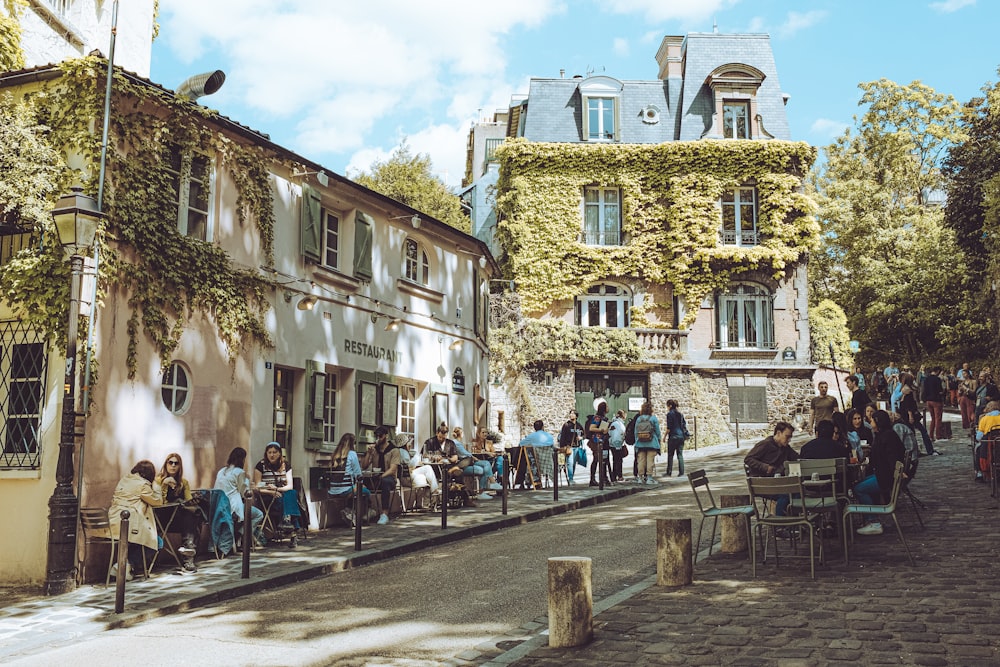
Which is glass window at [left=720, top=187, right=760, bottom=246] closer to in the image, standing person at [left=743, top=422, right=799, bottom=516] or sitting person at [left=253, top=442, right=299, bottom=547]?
standing person at [left=743, top=422, right=799, bottom=516]

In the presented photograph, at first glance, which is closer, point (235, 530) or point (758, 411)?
point (235, 530)

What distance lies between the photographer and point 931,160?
40031 mm

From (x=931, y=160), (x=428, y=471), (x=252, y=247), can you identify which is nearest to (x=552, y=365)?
(x=428, y=471)

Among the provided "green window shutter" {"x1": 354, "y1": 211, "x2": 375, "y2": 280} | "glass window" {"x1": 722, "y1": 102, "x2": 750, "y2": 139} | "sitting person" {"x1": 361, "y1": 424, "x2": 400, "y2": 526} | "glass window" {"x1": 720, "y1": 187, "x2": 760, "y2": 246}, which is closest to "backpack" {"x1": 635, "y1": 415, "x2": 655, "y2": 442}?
"sitting person" {"x1": 361, "y1": 424, "x2": 400, "y2": 526}

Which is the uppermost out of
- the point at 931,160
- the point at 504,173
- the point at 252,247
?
the point at 931,160

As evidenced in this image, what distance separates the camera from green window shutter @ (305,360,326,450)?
1532 cm

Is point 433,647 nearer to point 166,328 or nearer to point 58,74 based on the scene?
point 166,328

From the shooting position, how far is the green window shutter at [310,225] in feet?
51.7

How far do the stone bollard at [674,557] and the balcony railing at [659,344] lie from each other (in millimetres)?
21027

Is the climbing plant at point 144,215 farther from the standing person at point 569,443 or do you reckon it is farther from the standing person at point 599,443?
the standing person at point 569,443

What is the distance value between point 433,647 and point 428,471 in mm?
9531

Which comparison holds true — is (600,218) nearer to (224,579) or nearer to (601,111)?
(601,111)

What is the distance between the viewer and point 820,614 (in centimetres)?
775

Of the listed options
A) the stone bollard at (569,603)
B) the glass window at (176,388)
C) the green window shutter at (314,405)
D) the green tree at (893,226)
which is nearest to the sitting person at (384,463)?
the green window shutter at (314,405)
